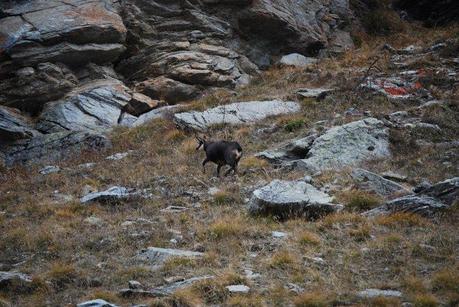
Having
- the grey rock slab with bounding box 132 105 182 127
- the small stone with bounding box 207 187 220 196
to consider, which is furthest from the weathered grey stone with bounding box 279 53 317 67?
the small stone with bounding box 207 187 220 196

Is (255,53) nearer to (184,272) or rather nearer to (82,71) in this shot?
(82,71)

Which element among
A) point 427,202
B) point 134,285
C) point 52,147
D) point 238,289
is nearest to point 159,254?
point 134,285

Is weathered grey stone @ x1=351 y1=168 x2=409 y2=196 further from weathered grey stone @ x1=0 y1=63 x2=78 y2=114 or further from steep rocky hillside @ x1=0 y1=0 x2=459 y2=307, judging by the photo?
weathered grey stone @ x1=0 y1=63 x2=78 y2=114

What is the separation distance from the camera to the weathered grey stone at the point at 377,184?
12281 millimetres

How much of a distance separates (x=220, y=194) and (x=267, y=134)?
5.59 metres

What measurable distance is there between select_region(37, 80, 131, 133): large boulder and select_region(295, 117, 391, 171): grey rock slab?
8.52 m

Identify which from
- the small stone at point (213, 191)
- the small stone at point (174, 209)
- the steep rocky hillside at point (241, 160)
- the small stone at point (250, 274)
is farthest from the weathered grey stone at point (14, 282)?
the small stone at point (213, 191)

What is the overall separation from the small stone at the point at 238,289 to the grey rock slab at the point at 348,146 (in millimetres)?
6392

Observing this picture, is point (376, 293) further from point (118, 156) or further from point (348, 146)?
point (118, 156)

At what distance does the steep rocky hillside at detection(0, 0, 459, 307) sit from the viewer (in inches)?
354

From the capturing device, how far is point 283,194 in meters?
11.7

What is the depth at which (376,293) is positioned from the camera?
313 inches

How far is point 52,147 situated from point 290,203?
10338 millimetres

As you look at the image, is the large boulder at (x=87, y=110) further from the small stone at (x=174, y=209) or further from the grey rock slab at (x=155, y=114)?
the small stone at (x=174, y=209)
